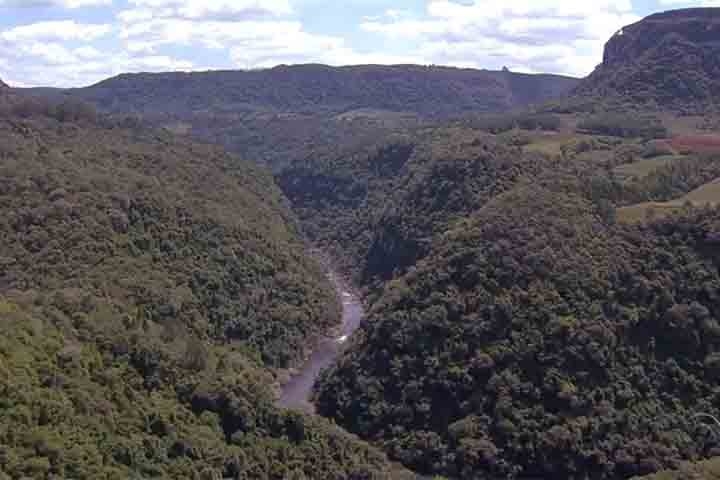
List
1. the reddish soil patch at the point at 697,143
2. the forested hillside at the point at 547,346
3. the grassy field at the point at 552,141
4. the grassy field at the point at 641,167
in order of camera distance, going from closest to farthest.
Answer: the forested hillside at the point at 547,346 < the grassy field at the point at 641,167 < the reddish soil patch at the point at 697,143 < the grassy field at the point at 552,141

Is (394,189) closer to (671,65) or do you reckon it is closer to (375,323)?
(375,323)

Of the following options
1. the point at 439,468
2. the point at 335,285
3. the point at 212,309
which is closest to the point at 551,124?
the point at 335,285

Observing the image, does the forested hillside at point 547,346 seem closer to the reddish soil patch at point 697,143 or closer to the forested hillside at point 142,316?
the forested hillside at point 142,316

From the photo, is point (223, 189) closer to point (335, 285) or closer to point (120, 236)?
point (335, 285)

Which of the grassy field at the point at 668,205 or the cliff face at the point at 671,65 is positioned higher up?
the cliff face at the point at 671,65

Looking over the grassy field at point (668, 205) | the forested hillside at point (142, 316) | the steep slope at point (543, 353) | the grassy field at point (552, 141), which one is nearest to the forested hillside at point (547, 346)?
the steep slope at point (543, 353)

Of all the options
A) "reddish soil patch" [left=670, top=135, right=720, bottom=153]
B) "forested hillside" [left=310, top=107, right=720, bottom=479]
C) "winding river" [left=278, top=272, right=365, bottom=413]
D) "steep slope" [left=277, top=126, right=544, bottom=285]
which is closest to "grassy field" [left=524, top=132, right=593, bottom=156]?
"steep slope" [left=277, top=126, right=544, bottom=285]
